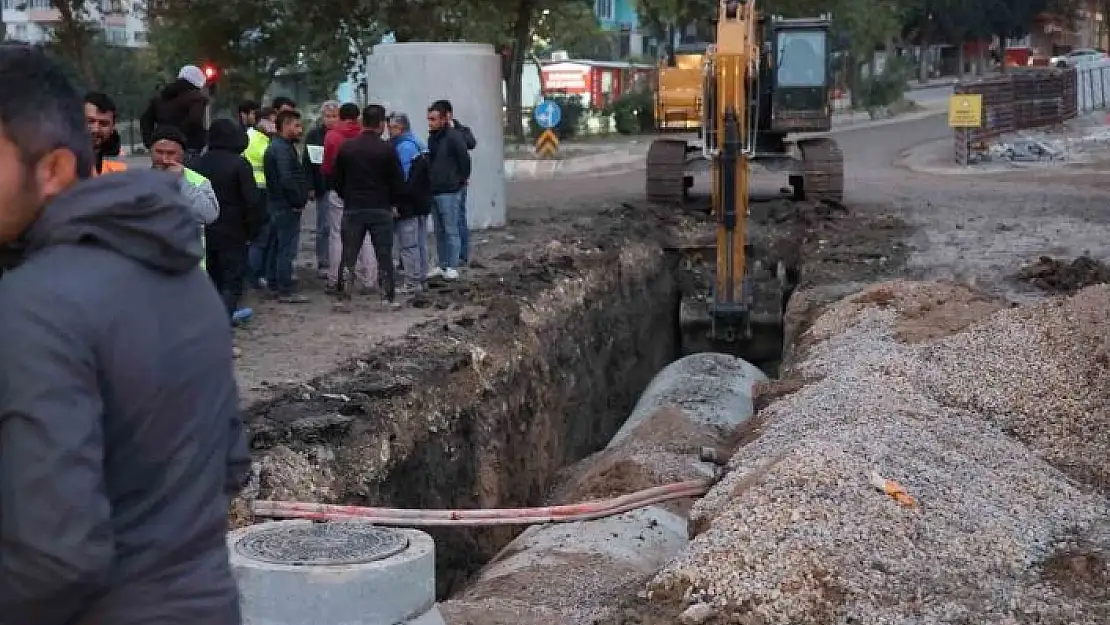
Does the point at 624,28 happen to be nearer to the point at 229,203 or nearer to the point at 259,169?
the point at 259,169

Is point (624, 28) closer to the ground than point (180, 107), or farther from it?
farther from it

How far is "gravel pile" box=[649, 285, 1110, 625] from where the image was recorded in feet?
18.3

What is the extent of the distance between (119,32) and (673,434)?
61798 millimetres

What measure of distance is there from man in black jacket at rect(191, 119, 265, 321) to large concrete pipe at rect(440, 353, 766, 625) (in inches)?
117

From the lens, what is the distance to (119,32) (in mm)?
67000

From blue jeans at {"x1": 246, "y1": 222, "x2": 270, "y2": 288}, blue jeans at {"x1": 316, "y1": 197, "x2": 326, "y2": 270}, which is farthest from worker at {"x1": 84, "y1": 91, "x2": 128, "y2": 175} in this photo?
blue jeans at {"x1": 316, "y1": 197, "x2": 326, "y2": 270}

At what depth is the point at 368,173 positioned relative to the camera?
1184cm

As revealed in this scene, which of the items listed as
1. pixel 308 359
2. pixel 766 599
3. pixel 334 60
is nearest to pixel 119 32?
pixel 334 60

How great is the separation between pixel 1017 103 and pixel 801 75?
1841 cm

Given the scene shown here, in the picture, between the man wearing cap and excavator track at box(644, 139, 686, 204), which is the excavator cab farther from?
the man wearing cap

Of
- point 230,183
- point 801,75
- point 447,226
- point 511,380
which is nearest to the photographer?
→ point 230,183

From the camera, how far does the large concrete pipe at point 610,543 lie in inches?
251

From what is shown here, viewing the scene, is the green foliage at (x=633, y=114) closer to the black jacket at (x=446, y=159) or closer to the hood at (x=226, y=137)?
the black jacket at (x=446, y=159)

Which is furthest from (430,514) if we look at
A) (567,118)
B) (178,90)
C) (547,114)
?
(567,118)
